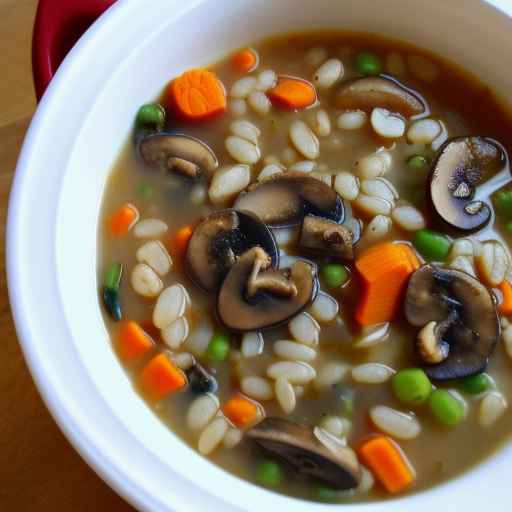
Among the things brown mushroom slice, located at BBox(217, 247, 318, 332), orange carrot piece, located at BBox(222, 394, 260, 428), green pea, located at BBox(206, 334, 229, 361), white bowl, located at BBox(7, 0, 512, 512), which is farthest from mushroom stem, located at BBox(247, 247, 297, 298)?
white bowl, located at BBox(7, 0, 512, 512)

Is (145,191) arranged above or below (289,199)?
below

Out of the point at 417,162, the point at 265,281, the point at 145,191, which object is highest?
the point at 417,162

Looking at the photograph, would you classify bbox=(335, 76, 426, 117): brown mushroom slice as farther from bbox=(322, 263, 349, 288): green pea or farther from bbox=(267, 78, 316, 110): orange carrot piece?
bbox=(322, 263, 349, 288): green pea

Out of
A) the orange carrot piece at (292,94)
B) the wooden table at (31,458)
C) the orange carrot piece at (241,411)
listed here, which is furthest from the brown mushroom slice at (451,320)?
the wooden table at (31,458)

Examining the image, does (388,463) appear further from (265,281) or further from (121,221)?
(121,221)

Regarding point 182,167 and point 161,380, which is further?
point 182,167

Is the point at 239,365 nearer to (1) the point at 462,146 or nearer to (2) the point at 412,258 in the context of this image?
(2) the point at 412,258

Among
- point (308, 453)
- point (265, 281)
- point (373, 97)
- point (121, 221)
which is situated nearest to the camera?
point (308, 453)

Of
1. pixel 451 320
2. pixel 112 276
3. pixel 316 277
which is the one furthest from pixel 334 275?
pixel 112 276
